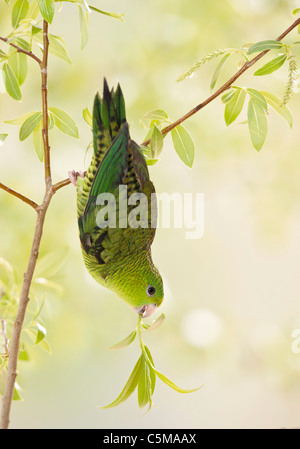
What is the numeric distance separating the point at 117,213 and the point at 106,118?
10 centimetres

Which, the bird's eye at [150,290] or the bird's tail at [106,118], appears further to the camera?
the bird's eye at [150,290]

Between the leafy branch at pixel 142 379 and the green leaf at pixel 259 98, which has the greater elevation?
the green leaf at pixel 259 98

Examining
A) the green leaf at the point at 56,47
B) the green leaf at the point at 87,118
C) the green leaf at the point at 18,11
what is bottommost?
the green leaf at the point at 87,118

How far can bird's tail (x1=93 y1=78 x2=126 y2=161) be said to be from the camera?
442mm

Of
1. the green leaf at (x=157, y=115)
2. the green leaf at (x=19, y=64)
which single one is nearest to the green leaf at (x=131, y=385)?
the green leaf at (x=157, y=115)

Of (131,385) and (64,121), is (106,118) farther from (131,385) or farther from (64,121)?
(131,385)

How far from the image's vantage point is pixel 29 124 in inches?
19.7

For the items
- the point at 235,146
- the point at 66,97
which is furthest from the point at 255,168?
the point at 66,97

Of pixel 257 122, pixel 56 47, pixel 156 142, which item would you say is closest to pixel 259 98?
pixel 257 122

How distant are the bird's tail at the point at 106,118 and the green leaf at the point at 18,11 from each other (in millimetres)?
154

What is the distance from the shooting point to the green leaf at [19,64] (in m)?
0.54

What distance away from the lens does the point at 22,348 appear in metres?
0.56

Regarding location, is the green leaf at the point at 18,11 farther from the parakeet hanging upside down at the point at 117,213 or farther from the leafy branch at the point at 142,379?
the leafy branch at the point at 142,379

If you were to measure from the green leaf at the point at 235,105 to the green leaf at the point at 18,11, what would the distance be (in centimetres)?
25
